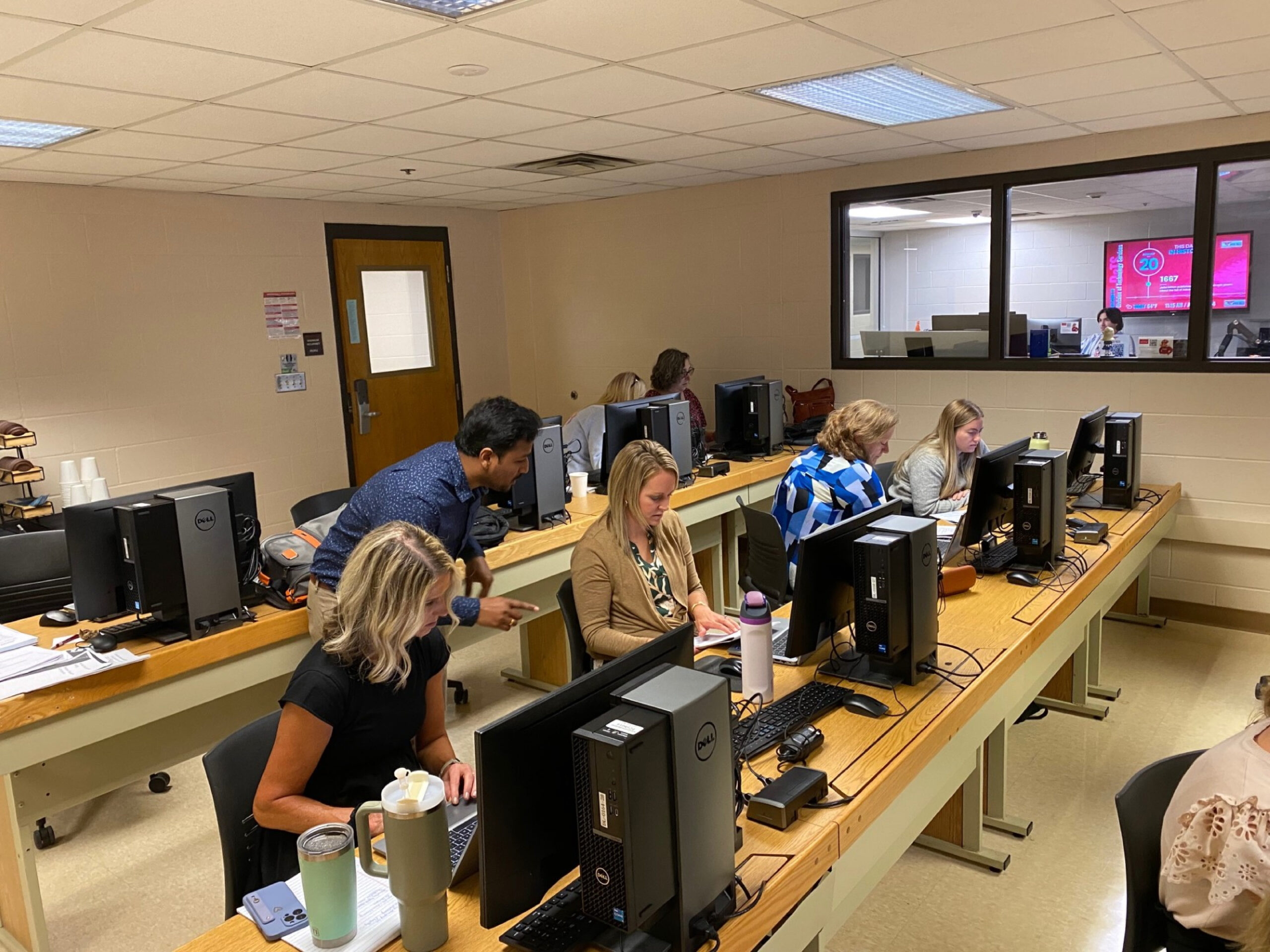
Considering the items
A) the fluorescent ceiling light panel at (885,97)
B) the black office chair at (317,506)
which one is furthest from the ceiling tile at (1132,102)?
the black office chair at (317,506)

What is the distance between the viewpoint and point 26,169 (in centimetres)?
422

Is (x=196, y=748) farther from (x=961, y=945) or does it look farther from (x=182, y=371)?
(x=182, y=371)

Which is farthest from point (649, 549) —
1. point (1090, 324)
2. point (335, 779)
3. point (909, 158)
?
point (1090, 324)

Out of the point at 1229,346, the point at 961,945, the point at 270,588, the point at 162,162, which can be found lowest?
the point at 961,945

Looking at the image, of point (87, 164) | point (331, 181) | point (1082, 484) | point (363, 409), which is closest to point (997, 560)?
point (1082, 484)

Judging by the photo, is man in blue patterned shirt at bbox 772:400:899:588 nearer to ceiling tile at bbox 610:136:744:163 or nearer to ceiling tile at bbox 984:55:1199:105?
ceiling tile at bbox 984:55:1199:105

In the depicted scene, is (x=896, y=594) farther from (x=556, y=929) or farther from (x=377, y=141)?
(x=377, y=141)

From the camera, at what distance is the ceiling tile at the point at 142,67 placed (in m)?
2.47

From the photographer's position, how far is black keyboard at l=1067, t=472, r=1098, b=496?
14.0 feet

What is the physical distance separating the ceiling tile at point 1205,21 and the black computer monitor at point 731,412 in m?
2.61

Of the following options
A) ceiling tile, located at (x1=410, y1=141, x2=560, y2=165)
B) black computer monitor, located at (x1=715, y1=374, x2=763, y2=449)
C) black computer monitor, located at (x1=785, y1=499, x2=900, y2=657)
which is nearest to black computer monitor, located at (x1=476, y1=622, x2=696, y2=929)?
black computer monitor, located at (x1=785, y1=499, x2=900, y2=657)

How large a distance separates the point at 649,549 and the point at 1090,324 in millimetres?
7057

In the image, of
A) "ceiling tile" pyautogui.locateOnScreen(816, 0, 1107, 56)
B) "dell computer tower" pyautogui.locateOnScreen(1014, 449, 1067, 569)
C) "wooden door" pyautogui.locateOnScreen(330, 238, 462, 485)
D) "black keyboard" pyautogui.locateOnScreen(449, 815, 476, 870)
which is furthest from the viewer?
"wooden door" pyautogui.locateOnScreen(330, 238, 462, 485)

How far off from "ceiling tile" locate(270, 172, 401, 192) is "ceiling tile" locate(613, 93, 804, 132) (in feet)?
5.90
